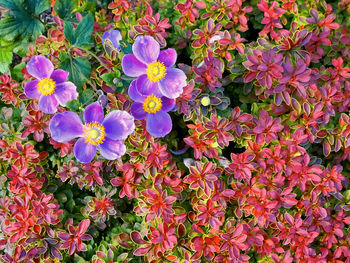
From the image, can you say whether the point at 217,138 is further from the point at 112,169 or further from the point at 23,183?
the point at 23,183

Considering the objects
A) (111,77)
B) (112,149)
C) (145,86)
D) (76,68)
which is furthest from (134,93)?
(76,68)

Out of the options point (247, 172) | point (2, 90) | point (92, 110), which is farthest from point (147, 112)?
point (2, 90)

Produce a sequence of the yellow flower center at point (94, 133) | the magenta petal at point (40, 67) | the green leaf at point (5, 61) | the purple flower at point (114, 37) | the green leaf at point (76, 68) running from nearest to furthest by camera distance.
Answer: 1. the yellow flower center at point (94, 133)
2. the magenta petal at point (40, 67)
3. the green leaf at point (76, 68)
4. the purple flower at point (114, 37)
5. the green leaf at point (5, 61)

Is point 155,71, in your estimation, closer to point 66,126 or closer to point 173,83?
point 173,83

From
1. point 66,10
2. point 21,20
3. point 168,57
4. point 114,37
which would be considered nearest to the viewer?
point 168,57

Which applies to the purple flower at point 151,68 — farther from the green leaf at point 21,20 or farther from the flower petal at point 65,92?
the green leaf at point 21,20

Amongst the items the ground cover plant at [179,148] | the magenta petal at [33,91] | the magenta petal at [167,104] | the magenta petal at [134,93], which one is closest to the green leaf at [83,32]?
the ground cover plant at [179,148]
